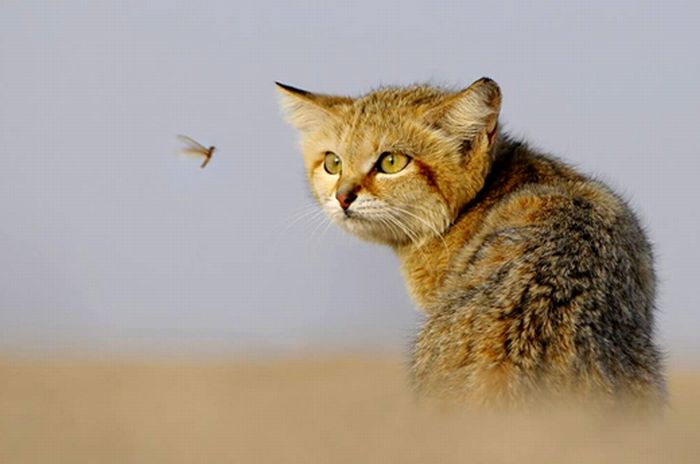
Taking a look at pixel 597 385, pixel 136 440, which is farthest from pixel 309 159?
pixel 136 440

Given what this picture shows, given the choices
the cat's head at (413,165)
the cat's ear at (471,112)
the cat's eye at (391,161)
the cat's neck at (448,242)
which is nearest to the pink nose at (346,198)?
the cat's head at (413,165)

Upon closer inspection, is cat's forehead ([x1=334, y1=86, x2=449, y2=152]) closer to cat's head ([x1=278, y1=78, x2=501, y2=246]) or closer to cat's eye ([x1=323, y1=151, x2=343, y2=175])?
cat's head ([x1=278, y1=78, x2=501, y2=246])

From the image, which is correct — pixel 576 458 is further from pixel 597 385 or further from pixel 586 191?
pixel 586 191

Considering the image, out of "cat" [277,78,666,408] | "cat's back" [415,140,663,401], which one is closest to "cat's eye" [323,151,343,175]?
"cat" [277,78,666,408]

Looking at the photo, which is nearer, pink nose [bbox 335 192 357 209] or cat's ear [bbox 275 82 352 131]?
pink nose [bbox 335 192 357 209]

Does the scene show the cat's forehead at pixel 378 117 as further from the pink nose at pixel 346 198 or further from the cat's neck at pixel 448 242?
the cat's neck at pixel 448 242

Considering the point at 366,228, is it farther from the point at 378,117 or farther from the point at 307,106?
the point at 307,106

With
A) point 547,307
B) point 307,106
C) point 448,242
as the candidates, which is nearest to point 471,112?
point 448,242

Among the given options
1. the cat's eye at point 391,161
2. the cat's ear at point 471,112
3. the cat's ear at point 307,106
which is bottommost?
the cat's eye at point 391,161
